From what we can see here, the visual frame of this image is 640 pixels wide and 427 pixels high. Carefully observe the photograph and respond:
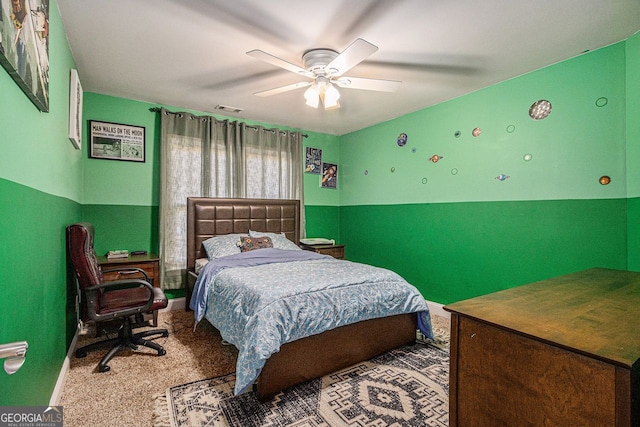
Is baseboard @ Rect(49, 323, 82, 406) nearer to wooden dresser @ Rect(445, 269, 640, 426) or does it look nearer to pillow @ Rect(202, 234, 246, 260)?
pillow @ Rect(202, 234, 246, 260)

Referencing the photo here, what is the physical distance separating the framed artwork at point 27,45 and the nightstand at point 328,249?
3243mm

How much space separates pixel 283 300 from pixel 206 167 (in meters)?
2.54

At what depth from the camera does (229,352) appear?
2629 millimetres

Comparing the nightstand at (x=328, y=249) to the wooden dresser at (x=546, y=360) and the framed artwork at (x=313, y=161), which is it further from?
the wooden dresser at (x=546, y=360)

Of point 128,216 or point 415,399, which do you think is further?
point 128,216

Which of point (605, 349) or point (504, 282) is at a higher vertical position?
point (605, 349)

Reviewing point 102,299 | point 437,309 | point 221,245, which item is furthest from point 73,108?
point 437,309

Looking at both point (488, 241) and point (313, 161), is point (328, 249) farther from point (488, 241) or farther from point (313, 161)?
point (488, 241)

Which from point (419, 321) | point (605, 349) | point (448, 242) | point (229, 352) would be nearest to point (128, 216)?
point (229, 352)

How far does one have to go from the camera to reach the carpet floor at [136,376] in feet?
5.93

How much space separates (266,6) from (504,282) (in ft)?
10.5

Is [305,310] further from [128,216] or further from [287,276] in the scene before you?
[128,216]

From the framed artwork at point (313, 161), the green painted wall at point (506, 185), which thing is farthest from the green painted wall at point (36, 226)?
the green painted wall at point (506, 185)

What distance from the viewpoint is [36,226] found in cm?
147
